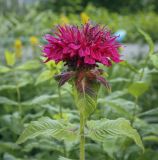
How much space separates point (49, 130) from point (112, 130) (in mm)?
202

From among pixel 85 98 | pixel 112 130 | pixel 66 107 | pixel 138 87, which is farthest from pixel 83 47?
pixel 66 107

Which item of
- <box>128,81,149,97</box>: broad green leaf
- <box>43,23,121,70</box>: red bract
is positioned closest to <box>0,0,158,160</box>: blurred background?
<box>128,81,149,97</box>: broad green leaf

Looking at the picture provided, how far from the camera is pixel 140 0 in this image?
1380 centimetres

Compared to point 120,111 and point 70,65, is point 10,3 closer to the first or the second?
point 120,111

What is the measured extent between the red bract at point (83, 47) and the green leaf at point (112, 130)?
0.23 metres

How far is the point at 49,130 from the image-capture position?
1.64m

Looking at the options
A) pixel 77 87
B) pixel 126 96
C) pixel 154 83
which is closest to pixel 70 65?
pixel 77 87

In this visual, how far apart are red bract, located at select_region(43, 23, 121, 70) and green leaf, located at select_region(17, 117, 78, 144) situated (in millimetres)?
239

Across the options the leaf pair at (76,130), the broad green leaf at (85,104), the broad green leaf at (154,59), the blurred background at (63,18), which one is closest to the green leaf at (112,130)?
the leaf pair at (76,130)

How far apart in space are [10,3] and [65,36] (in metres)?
6.54

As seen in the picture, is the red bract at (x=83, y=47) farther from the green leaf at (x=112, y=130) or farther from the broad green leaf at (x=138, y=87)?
the broad green leaf at (x=138, y=87)

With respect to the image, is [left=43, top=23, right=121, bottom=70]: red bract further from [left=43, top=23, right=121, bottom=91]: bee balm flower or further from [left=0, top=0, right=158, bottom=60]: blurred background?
[left=0, top=0, right=158, bottom=60]: blurred background

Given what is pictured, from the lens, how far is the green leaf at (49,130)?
1621mm

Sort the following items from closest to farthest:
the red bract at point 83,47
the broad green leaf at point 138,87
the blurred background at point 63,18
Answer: the red bract at point 83,47 → the broad green leaf at point 138,87 → the blurred background at point 63,18
